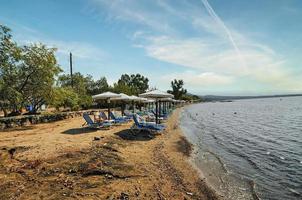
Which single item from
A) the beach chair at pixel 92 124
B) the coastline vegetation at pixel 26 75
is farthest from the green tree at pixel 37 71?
the beach chair at pixel 92 124

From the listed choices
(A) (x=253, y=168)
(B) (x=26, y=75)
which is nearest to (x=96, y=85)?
(B) (x=26, y=75)

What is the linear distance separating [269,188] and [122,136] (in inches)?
295

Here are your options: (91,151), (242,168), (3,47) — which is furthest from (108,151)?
(3,47)

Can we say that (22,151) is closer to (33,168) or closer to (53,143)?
(53,143)

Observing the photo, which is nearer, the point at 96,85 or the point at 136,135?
the point at 136,135

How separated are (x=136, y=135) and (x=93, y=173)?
671cm

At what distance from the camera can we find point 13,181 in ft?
17.8

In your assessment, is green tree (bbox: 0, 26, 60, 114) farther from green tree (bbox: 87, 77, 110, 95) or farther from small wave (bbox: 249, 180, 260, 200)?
green tree (bbox: 87, 77, 110, 95)

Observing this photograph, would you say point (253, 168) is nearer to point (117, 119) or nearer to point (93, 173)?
point (93, 173)

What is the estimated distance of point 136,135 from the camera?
12.8 meters

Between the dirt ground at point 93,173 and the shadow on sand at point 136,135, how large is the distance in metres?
2.45

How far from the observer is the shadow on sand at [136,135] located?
39.3 ft

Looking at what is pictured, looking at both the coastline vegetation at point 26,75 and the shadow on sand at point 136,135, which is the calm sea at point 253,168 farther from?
the coastline vegetation at point 26,75

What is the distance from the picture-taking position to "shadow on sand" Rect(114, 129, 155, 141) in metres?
12.0
